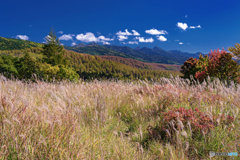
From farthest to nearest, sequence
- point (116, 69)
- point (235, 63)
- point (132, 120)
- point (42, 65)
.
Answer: point (116, 69), point (42, 65), point (235, 63), point (132, 120)

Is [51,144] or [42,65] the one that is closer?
[51,144]

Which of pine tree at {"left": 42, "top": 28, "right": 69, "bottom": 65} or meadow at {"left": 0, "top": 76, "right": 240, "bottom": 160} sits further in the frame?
pine tree at {"left": 42, "top": 28, "right": 69, "bottom": 65}

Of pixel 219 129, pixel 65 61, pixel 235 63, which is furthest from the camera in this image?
pixel 65 61

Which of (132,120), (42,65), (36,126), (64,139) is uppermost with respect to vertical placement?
(42,65)

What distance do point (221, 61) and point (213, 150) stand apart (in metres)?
12.6

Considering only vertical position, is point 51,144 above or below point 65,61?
below

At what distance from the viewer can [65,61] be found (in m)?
34.7

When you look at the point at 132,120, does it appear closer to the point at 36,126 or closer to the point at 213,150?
the point at 213,150

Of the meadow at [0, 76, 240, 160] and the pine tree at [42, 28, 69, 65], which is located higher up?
the pine tree at [42, 28, 69, 65]

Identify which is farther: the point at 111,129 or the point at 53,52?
the point at 53,52

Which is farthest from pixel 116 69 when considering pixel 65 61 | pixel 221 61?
pixel 221 61

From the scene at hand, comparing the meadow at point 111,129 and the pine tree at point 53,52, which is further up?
the pine tree at point 53,52

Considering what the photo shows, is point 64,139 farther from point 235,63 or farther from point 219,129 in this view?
point 235,63

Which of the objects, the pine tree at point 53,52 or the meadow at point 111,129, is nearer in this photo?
the meadow at point 111,129
